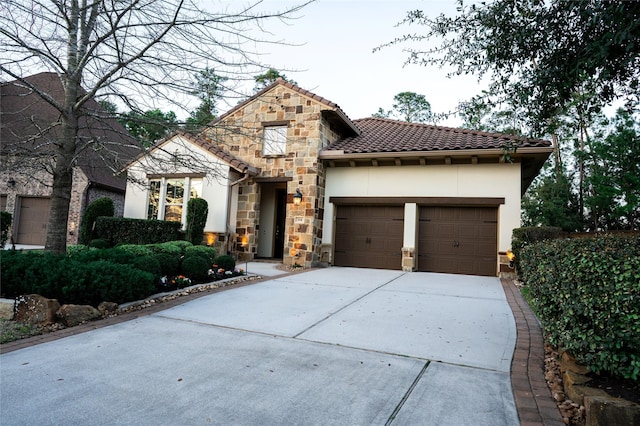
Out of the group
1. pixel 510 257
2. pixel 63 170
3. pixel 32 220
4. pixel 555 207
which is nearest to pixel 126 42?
pixel 63 170

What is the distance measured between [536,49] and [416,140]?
7.05 meters

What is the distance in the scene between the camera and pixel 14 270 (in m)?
4.76

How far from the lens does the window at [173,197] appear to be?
11.7m

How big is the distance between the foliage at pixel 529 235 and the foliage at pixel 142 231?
366 inches

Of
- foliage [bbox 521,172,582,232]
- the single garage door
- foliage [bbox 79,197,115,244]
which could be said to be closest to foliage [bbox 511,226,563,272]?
the single garage door

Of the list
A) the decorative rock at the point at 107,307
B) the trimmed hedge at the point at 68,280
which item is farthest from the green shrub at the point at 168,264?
the decorative rock at the point at 107,307

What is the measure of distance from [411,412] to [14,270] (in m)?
5.22

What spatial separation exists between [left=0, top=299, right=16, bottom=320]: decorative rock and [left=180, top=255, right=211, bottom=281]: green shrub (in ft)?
9.18

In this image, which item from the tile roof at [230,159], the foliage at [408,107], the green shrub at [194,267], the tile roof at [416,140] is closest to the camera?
the green shrub at [194,267]

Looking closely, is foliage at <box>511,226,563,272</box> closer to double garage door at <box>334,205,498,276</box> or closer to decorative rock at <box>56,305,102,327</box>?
double garage door at <box>334,205,498,276</box>

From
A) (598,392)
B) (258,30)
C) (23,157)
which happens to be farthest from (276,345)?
(23,157)

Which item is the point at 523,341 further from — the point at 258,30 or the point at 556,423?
the point at 258,30

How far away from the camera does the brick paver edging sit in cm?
237

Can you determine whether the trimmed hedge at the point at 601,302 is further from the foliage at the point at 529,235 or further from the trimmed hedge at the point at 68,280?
the foliage at the point at 529,235
